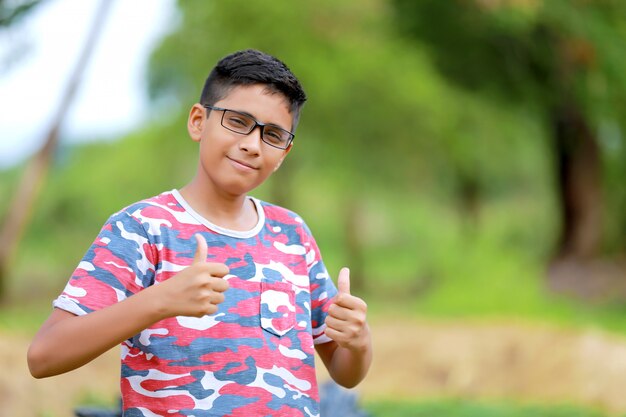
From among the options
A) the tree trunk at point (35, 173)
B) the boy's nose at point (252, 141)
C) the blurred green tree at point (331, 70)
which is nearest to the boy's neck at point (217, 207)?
the boy's nose at point (252, 141)

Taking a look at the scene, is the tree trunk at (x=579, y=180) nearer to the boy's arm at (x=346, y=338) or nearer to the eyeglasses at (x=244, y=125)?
the boy's arm at (x=346, y=338)

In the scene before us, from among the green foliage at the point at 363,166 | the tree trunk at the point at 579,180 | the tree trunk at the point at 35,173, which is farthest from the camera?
the tree trunk at the point at 579,180

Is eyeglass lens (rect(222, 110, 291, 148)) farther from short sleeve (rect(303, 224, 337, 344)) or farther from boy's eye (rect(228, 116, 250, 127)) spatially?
short sleeve (rect(303, 224, 337, 344))

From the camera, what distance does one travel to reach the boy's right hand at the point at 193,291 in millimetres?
1340

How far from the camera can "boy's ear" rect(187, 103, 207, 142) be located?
168cm

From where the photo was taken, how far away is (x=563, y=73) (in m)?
10.3

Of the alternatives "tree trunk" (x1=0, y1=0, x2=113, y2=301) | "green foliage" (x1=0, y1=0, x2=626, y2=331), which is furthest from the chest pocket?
"green foliage" (x1=0, y1=0, x2=626, y2=331)

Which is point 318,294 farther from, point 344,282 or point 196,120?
point 196,120

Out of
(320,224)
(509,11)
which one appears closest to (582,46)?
(509,11)

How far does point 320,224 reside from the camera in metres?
13.6

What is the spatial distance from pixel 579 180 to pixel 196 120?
10.3 metres

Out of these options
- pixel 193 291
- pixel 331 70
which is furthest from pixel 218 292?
pixel 331 70

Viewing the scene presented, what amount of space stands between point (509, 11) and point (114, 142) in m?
6.21

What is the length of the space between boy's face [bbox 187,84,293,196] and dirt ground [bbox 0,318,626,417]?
3794 millimetres
